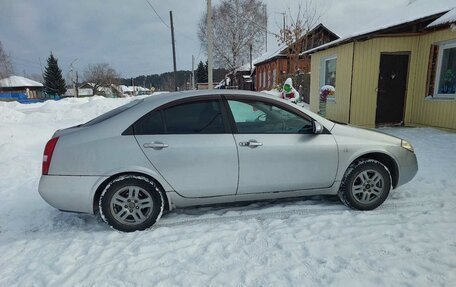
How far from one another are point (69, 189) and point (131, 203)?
64 centimetres

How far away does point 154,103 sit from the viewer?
11.6 ft

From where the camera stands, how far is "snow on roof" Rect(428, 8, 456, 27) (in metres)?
7.68

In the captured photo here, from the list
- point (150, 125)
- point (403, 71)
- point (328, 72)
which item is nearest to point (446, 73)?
point (403, 71)

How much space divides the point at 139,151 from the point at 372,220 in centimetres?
272

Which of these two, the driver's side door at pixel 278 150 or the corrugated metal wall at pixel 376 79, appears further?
the corrugated metal wall at pixel 376 79

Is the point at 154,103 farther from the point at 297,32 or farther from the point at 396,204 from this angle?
the point at 297,32

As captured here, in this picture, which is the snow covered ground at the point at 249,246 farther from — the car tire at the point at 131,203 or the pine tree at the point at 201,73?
the pine tree at the point at 201,73

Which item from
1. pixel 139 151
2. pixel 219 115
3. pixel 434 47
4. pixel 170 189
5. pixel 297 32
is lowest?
pixel 170 189

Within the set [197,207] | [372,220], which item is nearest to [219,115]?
[197,207]

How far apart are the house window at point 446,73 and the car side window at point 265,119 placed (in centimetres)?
700

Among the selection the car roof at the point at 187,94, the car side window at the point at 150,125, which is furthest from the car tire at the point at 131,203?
the car roof at the point at 187,94

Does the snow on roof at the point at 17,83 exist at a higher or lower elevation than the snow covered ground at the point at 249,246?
higher

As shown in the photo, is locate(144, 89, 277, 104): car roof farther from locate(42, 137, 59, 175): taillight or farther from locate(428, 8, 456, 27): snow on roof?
locate(428, 8, 456, 27): snow on roof

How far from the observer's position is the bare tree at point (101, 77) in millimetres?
65500
